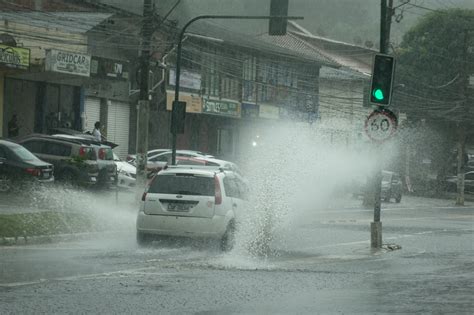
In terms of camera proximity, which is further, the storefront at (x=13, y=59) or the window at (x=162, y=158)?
the window at (x=162, y=158)

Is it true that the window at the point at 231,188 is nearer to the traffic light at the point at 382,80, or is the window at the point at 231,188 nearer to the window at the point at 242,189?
the window at the point at 242,189

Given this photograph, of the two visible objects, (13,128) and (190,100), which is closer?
(13,128)

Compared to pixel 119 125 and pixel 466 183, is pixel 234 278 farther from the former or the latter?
pixel 466 183

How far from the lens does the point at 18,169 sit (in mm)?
27391

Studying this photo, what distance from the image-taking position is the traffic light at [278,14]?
2380 cm

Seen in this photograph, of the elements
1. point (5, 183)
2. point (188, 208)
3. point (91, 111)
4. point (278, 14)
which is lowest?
point (5, 183)

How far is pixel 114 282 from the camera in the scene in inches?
496

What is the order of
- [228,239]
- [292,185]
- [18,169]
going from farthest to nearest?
[18,169] < [292,185] < [228,239]

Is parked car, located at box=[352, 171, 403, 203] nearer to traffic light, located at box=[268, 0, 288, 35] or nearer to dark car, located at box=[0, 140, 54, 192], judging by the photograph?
dark car, located at box=[0, 140, 54, 192]

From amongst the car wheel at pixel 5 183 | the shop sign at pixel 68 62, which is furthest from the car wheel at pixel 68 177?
the shop sign at pixel 68 62

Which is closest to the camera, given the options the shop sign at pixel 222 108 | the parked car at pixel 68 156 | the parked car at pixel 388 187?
the parked car at pixel 68 156

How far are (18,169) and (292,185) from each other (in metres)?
7.97

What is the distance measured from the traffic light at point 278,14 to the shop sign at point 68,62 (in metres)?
15.3

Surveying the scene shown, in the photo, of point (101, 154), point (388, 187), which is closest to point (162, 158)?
point (101, 154)
